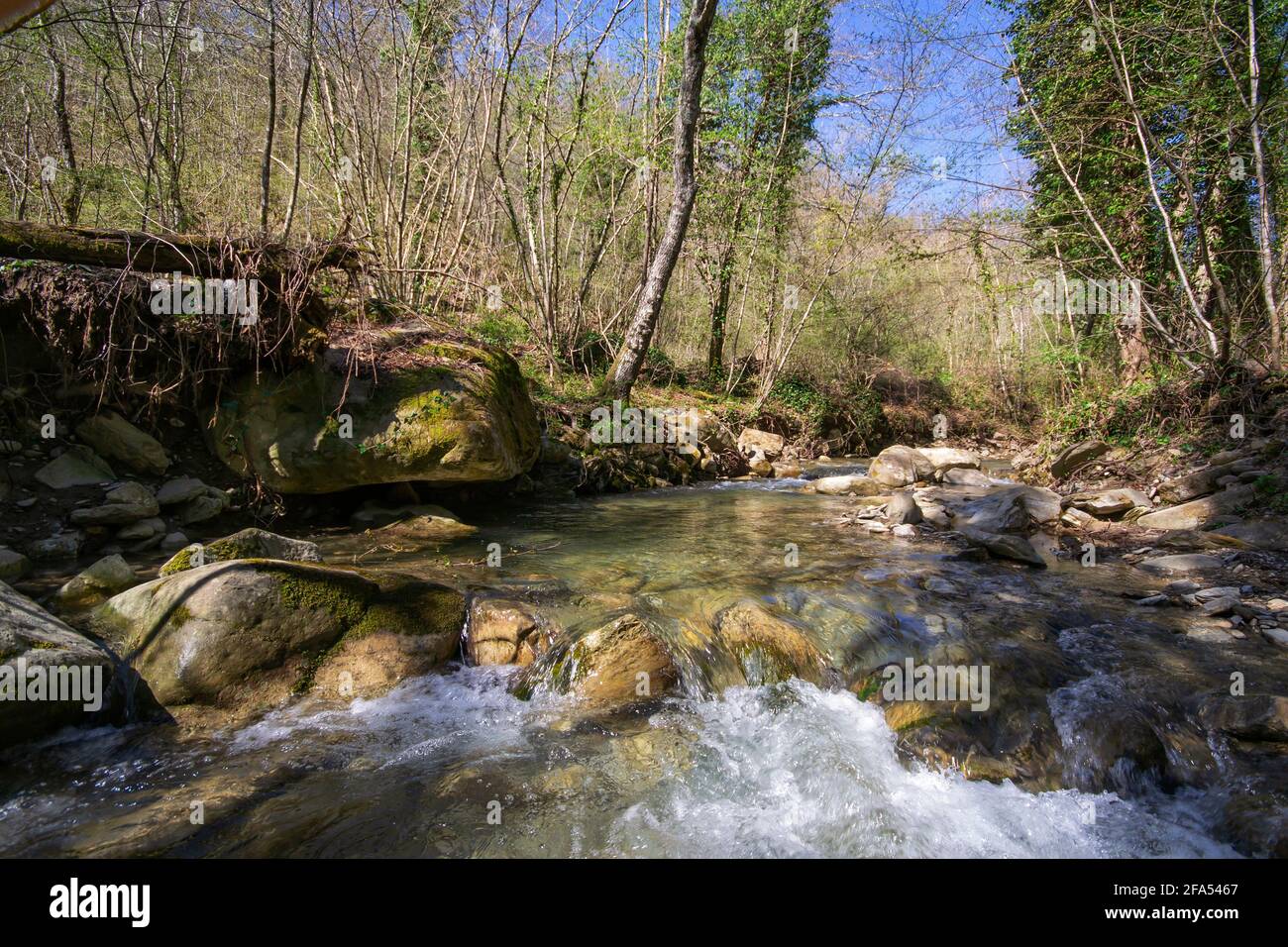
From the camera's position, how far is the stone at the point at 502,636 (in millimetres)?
3625

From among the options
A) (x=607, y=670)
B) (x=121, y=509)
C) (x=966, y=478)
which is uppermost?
(x=121, y=509)

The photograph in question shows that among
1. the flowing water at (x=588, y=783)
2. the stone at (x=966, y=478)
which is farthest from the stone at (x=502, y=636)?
the stone at (x=966, y=478)

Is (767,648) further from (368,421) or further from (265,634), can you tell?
(368,421)

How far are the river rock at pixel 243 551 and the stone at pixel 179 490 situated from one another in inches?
34.5

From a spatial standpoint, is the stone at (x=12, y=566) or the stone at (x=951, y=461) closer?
the stone at (x=12, y=566)

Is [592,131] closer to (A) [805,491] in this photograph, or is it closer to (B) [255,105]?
(B) [255,105]

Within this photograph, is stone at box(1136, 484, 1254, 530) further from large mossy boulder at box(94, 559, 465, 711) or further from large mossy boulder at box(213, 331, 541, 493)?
large mossy boulder at box(94, 559, 465, 711)

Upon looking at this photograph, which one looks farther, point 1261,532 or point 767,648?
point 1261,532

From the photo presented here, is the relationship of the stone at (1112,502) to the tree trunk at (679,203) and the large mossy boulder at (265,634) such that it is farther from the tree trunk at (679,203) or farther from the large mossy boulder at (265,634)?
the large mossy boulder at (265,634)

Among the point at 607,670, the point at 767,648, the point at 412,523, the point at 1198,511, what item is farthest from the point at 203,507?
the point at 1198,511

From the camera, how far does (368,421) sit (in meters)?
5.35

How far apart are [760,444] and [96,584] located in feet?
35.5

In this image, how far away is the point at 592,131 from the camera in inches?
420
